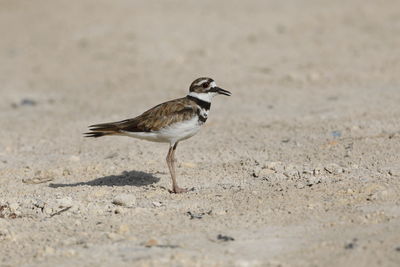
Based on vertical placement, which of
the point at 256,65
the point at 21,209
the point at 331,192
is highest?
the point at 256,65

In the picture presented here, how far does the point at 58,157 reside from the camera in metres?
8.66

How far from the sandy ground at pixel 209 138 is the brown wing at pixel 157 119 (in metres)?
0.56

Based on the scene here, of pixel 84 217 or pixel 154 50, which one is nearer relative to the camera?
pixel 84 217

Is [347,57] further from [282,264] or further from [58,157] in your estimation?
[282,264]

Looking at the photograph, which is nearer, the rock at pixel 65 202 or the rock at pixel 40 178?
the rock at pixel 65 202

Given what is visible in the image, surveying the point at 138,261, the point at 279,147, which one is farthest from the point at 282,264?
the point at 279,147

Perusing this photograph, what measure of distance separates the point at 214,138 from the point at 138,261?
405 cm

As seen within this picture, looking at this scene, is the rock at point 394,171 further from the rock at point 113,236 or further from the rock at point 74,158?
the rock at point 74,158

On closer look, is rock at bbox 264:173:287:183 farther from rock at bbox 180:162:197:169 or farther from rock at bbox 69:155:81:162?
rock at bbox 69:155:81:162

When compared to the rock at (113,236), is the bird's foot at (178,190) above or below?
above

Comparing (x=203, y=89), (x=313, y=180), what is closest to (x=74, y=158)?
(x=203, y=89)

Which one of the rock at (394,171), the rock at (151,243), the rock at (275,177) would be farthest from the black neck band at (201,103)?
the rock at (151,243)

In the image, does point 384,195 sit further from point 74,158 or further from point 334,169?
point 74,158

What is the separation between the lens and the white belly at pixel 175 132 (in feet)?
23.5
